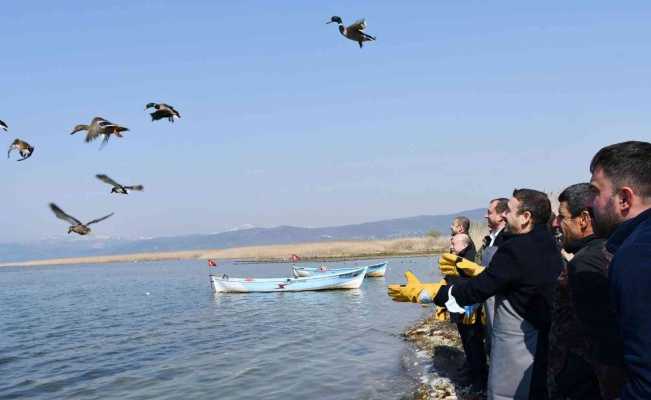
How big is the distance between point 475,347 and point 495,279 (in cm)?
393

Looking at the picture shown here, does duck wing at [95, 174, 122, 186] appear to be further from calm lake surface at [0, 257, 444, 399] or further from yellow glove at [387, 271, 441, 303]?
calm lake surface at [0, 257, 444, 399]

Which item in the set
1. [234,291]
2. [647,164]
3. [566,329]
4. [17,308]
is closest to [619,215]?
[647,164]

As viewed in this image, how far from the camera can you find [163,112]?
7.19 meters

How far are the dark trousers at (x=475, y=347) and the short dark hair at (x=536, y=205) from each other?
3290 millimetres

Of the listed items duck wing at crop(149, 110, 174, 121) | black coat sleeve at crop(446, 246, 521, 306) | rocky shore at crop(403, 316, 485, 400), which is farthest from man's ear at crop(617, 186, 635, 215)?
rocky shore at crop(403, 316, 485, 400)

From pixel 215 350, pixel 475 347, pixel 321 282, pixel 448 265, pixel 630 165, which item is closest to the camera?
pixel 630 165

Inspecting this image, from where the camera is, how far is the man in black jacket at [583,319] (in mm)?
3070

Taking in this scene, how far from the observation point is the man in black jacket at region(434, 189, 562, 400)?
4.83 metres

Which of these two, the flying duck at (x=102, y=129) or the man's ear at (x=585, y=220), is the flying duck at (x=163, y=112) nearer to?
the flying duck at (x=102, y=129)

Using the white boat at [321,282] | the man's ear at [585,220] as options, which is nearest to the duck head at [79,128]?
the man's ear at [585,220]

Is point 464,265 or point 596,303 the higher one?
point 464,265

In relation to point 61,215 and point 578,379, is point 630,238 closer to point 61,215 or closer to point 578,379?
point 578,379

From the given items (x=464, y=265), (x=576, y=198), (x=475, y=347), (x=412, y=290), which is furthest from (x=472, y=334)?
(x=576, y=198)

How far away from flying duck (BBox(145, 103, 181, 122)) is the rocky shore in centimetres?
591
